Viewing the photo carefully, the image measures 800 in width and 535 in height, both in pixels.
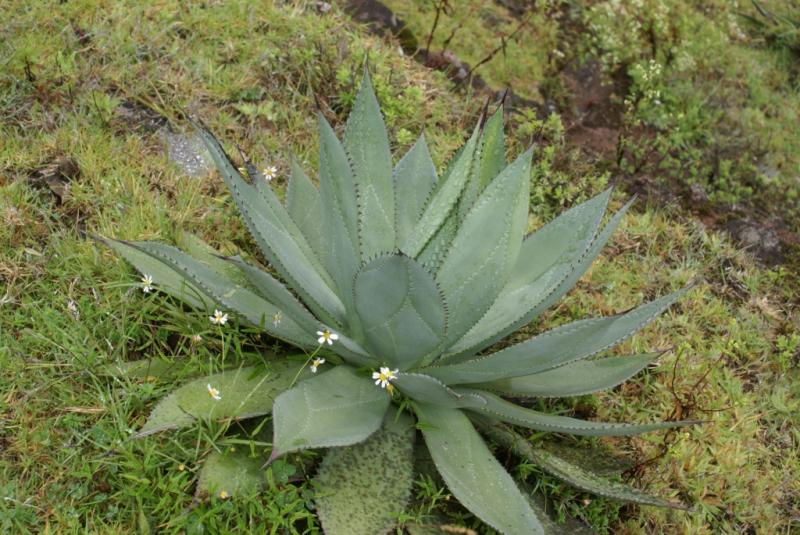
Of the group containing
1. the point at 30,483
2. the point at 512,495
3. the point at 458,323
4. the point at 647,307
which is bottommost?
the point at 30,483

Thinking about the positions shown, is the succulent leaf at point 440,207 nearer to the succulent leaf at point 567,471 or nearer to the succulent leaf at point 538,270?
the succulent leaf at point 538,270

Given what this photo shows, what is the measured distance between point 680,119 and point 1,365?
377 centimetres

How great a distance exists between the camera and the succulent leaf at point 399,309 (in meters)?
2.04

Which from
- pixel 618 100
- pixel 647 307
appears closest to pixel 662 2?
pixel 618 100

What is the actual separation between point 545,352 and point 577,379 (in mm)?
320

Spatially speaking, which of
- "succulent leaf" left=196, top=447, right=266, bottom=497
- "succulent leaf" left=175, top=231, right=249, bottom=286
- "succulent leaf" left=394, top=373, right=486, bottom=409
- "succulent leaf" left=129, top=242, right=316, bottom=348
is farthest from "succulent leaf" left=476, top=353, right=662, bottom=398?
"succulent leaf" left=175, top=231, right=249, bottom=286

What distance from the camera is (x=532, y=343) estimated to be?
2307mm

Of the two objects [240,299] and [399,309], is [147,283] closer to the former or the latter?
[240,299]

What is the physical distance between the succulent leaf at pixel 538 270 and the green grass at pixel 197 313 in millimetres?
488

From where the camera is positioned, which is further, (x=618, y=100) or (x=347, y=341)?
(x=618, y=100)

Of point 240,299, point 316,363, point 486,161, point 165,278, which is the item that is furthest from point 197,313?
point 486,161

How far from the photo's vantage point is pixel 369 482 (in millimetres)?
2279

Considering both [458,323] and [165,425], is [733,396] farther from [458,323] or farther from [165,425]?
[165,425]

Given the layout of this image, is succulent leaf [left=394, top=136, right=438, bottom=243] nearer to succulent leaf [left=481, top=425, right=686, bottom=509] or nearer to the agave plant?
the agave plant
